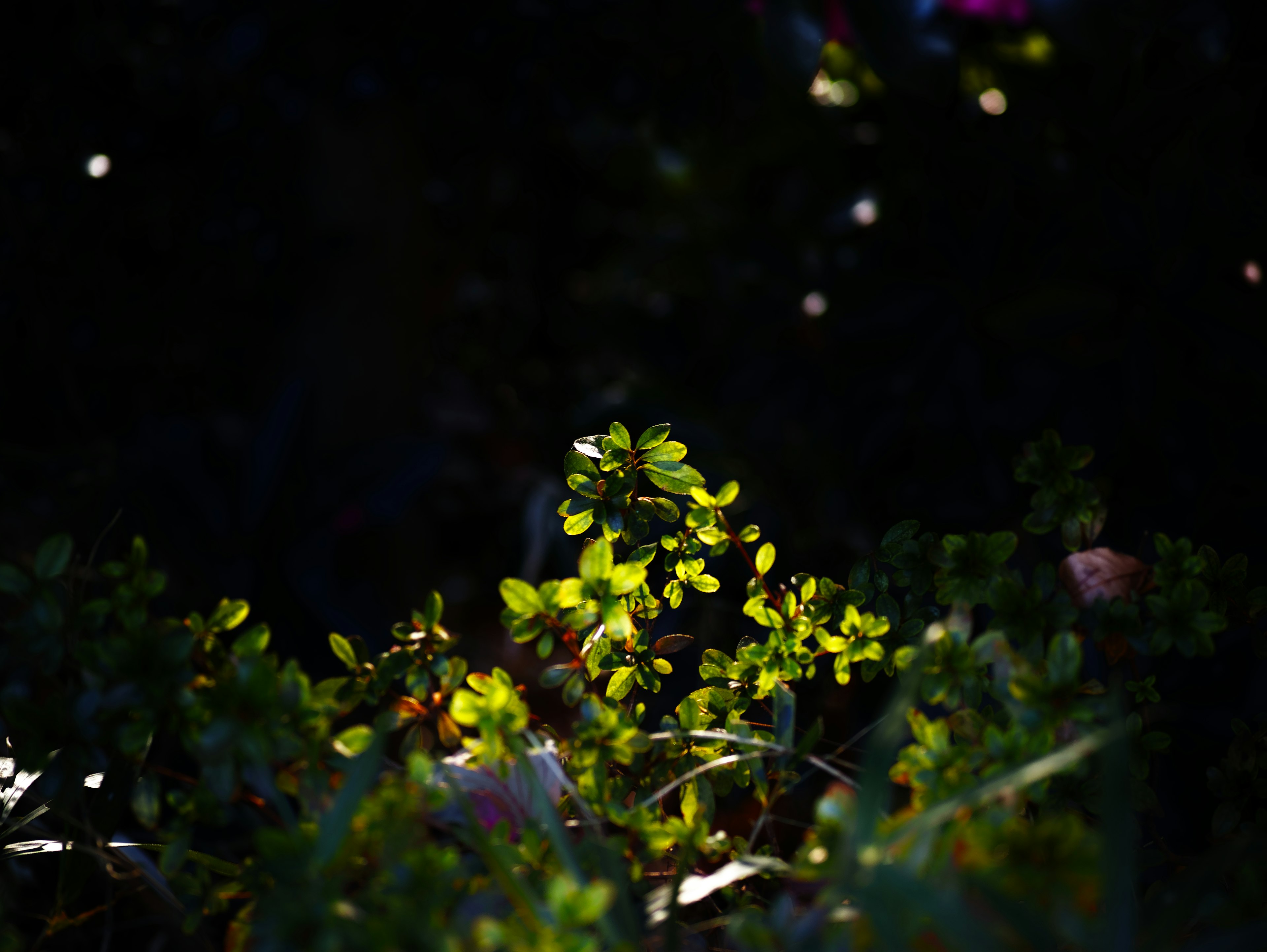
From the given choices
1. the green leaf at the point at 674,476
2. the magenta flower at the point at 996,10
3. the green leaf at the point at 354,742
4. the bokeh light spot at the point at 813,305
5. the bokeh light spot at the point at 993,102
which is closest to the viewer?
the green leaf at the point at 354,742

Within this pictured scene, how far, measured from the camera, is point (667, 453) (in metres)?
0.55

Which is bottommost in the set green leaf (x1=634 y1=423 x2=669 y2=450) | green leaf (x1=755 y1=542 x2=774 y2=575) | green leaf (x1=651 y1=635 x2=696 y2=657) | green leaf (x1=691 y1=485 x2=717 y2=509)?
green leaf (x1=651 y1=635 x2=696 y2=657)

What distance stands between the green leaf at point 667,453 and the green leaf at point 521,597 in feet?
0.40

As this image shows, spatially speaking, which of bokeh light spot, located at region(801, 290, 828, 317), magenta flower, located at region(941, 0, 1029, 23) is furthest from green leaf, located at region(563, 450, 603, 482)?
bokeh light spot, located at region(801, 290, 828, 317)

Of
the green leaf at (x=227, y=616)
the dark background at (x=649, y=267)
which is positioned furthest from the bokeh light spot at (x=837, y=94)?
the green leaf at (x=227, y=616)

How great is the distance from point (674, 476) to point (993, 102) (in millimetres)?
1314

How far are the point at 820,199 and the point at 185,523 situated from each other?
123 cm

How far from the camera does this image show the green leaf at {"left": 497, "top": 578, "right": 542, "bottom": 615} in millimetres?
485

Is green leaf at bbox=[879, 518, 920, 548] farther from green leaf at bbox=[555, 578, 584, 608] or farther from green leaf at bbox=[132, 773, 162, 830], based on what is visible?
green leaf at bbox=[132, 773, 162, 830]

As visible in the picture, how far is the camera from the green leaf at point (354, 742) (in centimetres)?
45

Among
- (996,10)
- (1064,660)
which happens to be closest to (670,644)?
(1064,660)

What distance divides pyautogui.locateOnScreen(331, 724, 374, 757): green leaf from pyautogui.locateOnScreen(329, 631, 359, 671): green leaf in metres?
0.06

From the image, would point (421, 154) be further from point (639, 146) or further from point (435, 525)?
point (435, 525)

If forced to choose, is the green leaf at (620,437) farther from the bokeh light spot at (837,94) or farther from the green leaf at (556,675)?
the bokeh light spot at (837,94)
